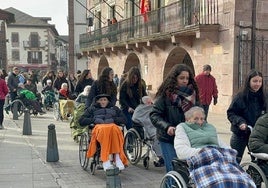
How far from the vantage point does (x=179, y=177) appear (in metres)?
4.42

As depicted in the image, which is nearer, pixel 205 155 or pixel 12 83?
pixel 205 155

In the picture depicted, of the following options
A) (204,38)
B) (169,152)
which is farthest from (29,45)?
(169,152)

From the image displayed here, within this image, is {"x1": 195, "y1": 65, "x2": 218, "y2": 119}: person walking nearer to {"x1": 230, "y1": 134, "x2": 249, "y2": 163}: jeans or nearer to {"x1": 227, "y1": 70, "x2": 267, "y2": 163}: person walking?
{"x1": 230, "y1": 134, "x2": 249, "y2": 163}: jeans

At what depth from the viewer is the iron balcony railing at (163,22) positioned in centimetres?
1529

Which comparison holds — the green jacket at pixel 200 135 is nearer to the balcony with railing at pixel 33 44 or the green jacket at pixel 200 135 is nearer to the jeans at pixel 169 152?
the jeans at pixel 169 152

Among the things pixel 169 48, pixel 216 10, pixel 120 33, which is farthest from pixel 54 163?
pixel 120 33

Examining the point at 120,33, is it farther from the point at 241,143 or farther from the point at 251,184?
the point at 251,184

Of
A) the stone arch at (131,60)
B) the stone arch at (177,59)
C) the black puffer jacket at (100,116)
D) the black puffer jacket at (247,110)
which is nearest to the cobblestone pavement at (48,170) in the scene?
the black puffer jacket at (100,116)

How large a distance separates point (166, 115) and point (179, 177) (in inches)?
35.7

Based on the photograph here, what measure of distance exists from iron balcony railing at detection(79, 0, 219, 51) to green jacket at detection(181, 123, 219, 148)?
34.0ft

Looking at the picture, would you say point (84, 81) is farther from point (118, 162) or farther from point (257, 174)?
point (257, 174)

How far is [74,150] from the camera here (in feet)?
30.2

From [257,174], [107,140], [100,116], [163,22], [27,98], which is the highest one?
[163,22]

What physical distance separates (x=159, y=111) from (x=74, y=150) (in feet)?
14.9
